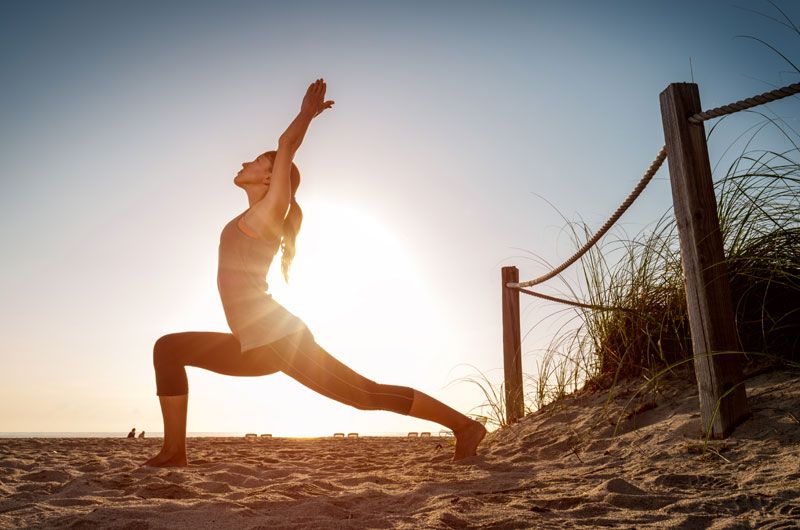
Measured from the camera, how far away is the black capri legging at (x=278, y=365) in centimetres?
299

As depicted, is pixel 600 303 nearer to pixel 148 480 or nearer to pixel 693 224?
pixel 693 224

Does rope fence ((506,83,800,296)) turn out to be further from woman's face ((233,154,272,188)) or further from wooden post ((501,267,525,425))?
woman's face ((233,154,272,188))

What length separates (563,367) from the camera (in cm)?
403

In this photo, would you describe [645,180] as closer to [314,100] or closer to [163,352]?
Answer: [314,100]

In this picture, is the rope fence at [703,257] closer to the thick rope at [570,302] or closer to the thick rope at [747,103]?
the thick rope at [747,103]

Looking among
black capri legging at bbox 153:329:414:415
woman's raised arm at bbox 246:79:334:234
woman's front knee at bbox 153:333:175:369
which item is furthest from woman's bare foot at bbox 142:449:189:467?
woman's raised arm at bbox 246:79:334:234

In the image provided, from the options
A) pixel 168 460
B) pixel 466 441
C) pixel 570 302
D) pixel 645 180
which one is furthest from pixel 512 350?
pixel 168 460

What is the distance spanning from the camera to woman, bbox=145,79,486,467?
2.99 metres

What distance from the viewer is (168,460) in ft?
10.2

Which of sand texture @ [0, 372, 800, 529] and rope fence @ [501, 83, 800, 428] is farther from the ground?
rope fence @ [501, 83, 800, 428]

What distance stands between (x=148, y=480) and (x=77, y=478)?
41 cm

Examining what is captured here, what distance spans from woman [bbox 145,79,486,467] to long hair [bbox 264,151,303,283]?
86mm

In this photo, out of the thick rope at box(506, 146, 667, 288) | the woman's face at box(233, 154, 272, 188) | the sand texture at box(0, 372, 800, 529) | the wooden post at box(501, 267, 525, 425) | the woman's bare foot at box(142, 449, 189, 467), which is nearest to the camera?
the sand texture at box(0, 372, 800, 529)

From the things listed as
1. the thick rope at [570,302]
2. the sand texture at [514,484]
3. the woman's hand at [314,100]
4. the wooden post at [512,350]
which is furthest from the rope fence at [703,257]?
the wooden post at [512,350]
